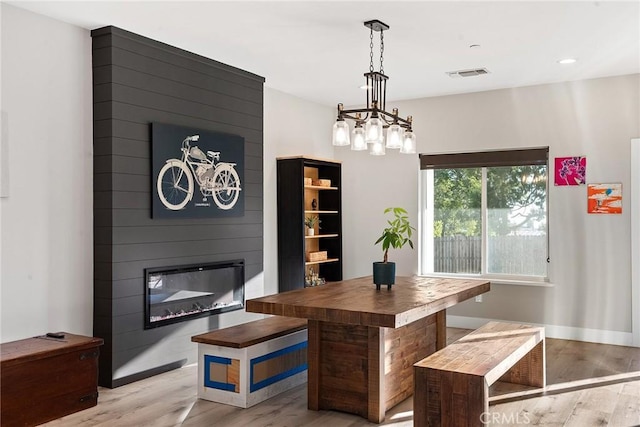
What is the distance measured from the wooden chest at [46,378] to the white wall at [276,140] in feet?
8.24

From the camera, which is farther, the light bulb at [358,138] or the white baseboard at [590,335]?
the white baseboard at [590,335]

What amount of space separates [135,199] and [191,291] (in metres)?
0.96

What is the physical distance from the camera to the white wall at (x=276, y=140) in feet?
19.4

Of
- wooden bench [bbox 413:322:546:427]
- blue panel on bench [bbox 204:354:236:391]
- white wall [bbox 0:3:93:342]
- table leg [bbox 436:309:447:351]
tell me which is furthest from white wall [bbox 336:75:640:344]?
white wall [bbox 0:3:93:342]

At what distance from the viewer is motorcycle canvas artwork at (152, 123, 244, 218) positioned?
4379mm

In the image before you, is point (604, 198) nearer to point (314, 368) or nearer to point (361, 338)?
point (361, 338)

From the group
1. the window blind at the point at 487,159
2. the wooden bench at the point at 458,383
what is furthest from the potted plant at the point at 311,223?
the wooden bench at the point at 458,383

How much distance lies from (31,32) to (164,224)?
1608 mm

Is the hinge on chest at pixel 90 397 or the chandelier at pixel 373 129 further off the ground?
the chandelier at pixel 373 129

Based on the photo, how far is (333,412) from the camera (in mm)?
3500

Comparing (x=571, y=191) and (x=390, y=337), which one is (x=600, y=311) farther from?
(x=390, y=337)

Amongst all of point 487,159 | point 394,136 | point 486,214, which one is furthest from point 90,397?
point 487,159

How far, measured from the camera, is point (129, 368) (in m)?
4.14

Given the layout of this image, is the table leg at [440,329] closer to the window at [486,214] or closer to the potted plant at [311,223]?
the window at [486,214]
